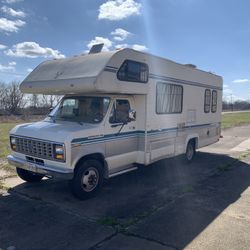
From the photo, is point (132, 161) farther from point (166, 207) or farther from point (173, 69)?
point (173, 69)

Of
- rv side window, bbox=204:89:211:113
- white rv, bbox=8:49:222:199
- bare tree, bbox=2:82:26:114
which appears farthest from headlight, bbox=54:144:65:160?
bare tree, bbox=2:82:26:114

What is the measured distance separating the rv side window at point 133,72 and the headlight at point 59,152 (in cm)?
197

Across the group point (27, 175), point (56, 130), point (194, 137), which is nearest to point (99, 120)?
point (56, 130)

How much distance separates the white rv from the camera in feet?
20.4

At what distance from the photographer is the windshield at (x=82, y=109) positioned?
6.89 m

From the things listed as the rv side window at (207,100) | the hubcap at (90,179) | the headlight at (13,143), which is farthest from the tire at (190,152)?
the headlight at (13,143)

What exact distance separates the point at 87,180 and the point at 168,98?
3531 millimetres

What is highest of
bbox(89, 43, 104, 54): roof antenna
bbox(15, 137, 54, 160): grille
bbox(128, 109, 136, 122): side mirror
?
bbox(89, 43, 104, 54): roof antenna

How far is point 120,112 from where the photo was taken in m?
7.21

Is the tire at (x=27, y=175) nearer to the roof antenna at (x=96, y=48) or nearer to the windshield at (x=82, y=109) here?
the windshield at (x=82, y=109)

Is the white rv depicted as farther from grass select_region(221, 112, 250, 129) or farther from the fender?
grass select_region(221, 112, 250, 129)

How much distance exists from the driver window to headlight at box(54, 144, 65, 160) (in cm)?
140

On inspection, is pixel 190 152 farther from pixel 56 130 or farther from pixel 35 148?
pixel 35 148

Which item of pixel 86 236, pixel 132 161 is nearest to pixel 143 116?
pixel 132 161
